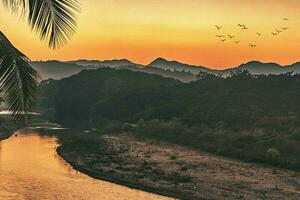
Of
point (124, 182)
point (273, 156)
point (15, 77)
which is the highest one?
point (15, 77)

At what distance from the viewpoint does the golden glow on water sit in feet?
136

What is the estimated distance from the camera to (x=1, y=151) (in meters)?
66.2

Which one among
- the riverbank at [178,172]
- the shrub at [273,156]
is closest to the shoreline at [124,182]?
the riverbank at [178,172]

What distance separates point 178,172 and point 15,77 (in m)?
45.0

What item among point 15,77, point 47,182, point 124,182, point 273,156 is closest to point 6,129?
point 47,182

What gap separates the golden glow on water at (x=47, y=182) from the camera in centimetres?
4144

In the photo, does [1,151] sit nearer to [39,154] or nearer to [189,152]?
[39,154]

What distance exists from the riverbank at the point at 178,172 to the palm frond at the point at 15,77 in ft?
113

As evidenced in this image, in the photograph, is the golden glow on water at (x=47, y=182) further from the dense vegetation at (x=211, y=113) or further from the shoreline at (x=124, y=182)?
the dense vegetation at (x=211, y=113)

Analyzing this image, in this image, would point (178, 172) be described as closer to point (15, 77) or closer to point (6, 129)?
point (15, 77)

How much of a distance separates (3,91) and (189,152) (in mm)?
63965

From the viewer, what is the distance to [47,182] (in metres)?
46.2

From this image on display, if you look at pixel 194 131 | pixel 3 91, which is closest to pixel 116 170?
pixel 194 131

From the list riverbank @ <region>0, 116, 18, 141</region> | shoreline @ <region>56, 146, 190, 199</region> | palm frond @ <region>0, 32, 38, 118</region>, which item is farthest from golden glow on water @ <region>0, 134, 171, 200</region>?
palm frond @ <region>0, 32, 38, 118</region>
